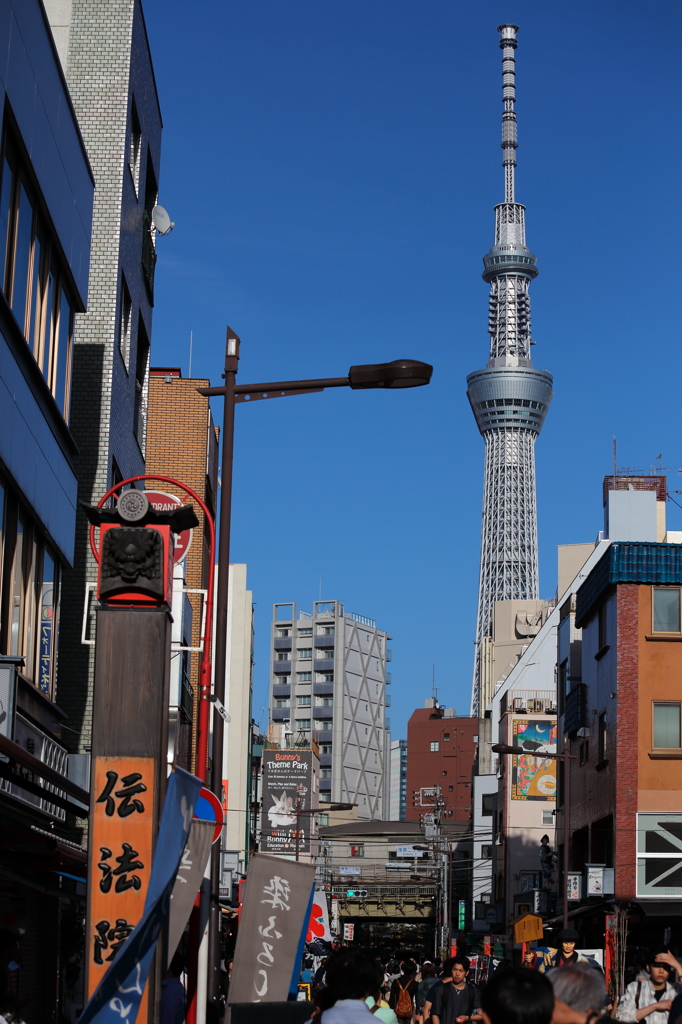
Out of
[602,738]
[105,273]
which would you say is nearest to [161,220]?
[105,273]

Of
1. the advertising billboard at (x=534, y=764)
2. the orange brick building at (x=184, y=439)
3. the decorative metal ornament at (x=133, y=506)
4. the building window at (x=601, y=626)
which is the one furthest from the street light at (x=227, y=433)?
the advertising billboard at (x=534, y=764)

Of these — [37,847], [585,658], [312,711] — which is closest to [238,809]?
[585,658]

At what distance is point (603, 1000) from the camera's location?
5695 mm

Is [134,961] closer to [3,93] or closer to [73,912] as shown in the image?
[3,93]

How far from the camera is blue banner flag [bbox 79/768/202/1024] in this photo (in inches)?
269

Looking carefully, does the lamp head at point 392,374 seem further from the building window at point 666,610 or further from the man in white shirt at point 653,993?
the building window at point 666,610

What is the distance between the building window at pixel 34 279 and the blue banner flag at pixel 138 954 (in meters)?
10.4

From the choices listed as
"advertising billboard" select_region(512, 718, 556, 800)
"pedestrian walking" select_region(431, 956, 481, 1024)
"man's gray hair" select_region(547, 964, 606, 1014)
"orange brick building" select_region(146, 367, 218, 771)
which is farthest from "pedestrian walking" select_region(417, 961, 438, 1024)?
"advertising billboard" select_region(512, 718, 556, 800)

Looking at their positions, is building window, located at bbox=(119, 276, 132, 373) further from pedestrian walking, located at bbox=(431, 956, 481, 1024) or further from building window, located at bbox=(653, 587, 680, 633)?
building window, located at bbox=(653, 587, 680, 633)

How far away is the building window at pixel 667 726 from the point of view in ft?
122

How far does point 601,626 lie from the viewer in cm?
4041

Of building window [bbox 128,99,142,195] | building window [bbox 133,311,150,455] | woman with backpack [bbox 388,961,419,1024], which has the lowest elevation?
woman with backpack [bbox 388,961,419,1024]

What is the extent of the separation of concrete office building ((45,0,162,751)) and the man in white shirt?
13.9 metres

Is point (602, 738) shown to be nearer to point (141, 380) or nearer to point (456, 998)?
point (141, 380)
